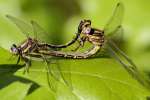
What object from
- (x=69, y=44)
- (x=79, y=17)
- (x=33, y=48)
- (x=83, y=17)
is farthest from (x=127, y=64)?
(x=79, y=17)

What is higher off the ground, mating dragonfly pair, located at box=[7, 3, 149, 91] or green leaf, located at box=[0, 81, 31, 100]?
mating dragonfly pair, located at box=[7, 3, 149, 91]

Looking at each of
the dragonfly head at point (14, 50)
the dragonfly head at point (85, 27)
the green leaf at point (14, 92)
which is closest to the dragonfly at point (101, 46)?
the dragonfly head at point (85, 27)

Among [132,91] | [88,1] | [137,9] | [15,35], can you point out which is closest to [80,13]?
[88,1]

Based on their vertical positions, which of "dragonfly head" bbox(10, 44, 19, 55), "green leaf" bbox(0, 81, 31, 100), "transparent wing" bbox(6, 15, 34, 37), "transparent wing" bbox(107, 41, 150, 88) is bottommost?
"green leaf" bbox(0, 81, 31, 100)

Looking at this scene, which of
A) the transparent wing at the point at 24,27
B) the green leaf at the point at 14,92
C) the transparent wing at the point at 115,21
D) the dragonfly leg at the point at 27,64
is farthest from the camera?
the transparent wing at the point at 115,21

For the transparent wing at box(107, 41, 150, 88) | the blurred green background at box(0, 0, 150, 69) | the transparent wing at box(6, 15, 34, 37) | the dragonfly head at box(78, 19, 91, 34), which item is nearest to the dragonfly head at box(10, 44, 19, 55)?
the transparent wing at box(6, 15, 34, 37)

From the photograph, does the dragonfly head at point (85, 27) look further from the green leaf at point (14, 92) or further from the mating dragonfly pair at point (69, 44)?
the green leaf at point (14, 92)

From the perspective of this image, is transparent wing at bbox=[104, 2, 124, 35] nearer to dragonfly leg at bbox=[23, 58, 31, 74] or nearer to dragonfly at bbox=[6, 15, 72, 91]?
dragonfly at bbox=[6, 15, 72, 91]
